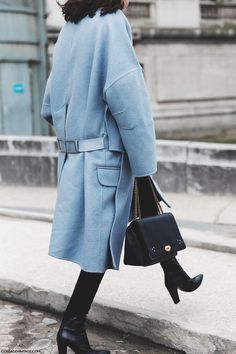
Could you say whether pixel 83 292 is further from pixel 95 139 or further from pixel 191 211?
pixel 191 211

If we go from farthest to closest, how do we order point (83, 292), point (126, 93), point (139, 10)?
point (139, 10)
point (83, 292)
point (126, 93)

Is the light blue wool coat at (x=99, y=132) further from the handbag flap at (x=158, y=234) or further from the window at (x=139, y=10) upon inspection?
the window at (x=139, y=10)

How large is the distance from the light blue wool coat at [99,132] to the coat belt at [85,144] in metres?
0.02

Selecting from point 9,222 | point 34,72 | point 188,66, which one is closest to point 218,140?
point 188,66

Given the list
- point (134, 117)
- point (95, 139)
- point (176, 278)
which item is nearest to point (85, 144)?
point (95, 139)

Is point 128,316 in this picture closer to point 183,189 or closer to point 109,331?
point 109,331

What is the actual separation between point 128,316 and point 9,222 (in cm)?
328

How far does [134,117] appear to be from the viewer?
337 cm

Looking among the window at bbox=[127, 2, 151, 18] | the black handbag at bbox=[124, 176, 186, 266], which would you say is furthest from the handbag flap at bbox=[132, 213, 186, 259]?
the window at bbox=[127, 2, 151, 18]

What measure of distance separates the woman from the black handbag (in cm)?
7

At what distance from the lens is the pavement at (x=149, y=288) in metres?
3.84

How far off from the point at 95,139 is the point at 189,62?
17.6m

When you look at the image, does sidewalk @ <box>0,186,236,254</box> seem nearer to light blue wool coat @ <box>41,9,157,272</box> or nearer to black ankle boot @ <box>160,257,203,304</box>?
black ankle boot @ <box>160,257,203,304</box>

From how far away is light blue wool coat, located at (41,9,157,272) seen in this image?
3.37 meters
